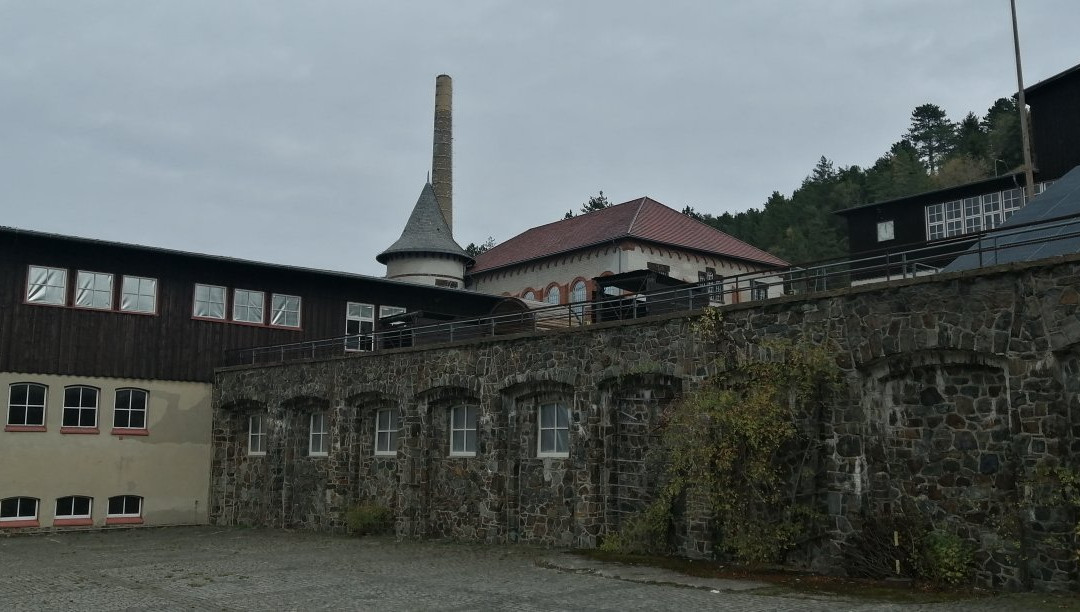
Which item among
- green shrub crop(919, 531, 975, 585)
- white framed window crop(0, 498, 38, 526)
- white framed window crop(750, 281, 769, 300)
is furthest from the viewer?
white framed window crop(0, 498, 38, 526)

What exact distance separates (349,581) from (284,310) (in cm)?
1514

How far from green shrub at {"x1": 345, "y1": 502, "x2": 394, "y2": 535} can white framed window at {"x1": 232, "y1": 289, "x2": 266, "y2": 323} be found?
8.05 metres

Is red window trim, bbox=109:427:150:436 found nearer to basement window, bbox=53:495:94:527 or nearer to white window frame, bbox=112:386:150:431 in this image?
white window frame, bbox=112:386:150:431

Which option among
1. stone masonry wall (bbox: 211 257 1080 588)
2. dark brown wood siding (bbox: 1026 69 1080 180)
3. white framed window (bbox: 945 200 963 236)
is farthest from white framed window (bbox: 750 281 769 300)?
white framed window (bbox: 945 200 963 236)

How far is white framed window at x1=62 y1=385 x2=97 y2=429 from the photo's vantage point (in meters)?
23.6

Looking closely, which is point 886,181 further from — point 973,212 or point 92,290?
point 92,290

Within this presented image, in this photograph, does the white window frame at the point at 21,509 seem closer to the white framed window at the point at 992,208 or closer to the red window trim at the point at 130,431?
the red window trim at the point at 130,431

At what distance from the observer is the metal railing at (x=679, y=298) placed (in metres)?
13.1

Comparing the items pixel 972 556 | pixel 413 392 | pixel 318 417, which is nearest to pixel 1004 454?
pixel 972 556

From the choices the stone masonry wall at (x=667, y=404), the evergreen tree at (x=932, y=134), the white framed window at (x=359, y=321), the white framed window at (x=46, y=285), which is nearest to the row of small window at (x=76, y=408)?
the white framed window at (x=46, y=285)

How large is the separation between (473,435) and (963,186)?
22.3 meters

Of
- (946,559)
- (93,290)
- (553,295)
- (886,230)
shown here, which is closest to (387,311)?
(93,290)

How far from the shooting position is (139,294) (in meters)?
24.9

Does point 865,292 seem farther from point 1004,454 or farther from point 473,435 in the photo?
point 473,435
